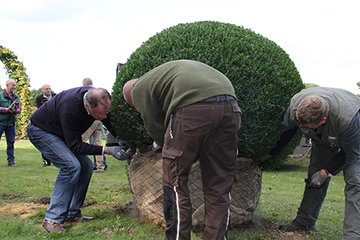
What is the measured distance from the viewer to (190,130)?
2396 mm

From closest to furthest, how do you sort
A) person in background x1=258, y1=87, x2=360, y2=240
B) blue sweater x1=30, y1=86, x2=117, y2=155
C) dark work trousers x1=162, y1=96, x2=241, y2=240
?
dark work trousers x1=162, y1=96, x2=241, y2=240, person in background x1=258, y1=87, x2=360, y2=240, blue sweater x1=30, y1=86, x2=117, y2=155

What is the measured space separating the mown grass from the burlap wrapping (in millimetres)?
164

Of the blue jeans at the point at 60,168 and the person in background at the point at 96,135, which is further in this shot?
the person in background at the point at 96,135

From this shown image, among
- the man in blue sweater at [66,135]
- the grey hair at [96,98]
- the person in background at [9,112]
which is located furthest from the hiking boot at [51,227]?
the person in background at [9,112]

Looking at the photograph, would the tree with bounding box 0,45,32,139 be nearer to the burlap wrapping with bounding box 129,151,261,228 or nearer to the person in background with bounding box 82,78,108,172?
the person in background with bounding box 82,78,108,172

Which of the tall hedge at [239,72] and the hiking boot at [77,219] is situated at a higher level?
the tall hedge at [239,72]

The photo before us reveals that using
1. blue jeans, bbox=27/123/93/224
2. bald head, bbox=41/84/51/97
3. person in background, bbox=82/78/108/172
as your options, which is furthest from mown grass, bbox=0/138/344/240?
bald head, bbox=41/84/51/97

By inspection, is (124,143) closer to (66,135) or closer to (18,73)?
(66,135)

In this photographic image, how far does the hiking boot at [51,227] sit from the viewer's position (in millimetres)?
3334

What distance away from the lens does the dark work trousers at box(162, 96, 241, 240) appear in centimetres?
241

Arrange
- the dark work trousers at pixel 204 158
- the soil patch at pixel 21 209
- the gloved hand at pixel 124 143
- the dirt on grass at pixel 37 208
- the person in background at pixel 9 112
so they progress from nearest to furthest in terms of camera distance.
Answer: the dark work trousers at pixel 204 158, the dirt on grass at pixel 37 208, the gloved hand at pixel 124 143, the soil patch at pixel 21 209, the person in background at pixel 9 112

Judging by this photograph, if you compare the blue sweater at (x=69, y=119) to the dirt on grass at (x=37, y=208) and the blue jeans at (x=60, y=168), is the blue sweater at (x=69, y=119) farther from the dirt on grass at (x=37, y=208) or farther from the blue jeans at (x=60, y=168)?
the dirt on grass at (x=37, y=208)

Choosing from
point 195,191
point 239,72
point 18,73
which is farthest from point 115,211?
point 18,73

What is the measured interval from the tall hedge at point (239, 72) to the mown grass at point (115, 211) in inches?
42.2
